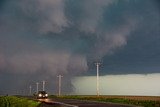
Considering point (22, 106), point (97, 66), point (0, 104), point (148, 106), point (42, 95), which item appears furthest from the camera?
point (97, 66)

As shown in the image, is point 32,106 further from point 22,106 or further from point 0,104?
point 0,104

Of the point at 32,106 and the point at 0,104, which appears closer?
the point at 32,106

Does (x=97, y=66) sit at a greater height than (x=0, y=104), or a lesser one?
greater

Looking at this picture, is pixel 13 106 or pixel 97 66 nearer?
pixel 13 106

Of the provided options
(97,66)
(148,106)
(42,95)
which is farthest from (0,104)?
(97,66)

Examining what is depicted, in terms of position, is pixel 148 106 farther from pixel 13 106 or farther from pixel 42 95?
pixel 42 95

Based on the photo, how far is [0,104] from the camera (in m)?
57.1

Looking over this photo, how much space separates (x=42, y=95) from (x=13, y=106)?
131ft

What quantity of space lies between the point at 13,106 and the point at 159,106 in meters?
17.6

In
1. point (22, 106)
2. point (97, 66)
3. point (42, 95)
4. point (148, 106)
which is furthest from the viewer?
point (97, 66)

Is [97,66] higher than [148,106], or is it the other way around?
[97,66]

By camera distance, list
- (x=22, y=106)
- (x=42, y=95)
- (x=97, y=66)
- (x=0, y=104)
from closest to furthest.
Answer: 1. (x=22, y=106)
2. (x=0, y=104)
3. (x=42, y=95)
4. (x=97, y=66)

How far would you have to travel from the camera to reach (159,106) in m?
52.4

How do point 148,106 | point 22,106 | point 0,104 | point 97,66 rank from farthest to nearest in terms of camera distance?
point 97,66 → point 0,104 → point 148,106 → point 22,106
